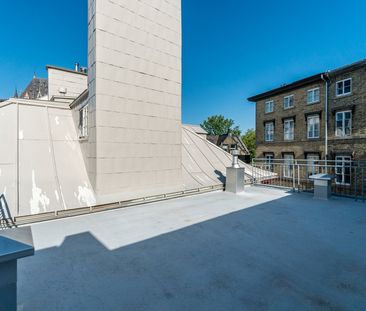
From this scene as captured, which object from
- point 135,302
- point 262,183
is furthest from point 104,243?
point 262,183

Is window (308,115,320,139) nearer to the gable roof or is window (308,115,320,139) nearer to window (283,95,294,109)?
window (283,95,294,109)

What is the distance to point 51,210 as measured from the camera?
3.66 m

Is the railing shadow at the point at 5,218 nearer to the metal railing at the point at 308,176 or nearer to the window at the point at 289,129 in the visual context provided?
the metal railing at the point at 308,176

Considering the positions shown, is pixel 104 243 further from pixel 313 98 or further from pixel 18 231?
pixel 313 98

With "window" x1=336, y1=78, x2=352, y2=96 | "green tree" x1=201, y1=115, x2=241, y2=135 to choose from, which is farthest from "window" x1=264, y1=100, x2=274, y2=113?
"green tree" x1=201, y1=115, x2=241, y2=135

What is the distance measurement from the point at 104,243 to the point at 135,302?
1312 millimetres

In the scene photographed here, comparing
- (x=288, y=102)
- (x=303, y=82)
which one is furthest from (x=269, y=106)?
(x=303, y=82)

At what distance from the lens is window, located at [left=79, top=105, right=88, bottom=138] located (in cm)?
491

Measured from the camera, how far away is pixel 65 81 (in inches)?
376

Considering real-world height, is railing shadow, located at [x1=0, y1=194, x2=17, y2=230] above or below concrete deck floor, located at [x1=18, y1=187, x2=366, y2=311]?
above

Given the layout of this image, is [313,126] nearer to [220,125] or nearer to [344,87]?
[344,87]

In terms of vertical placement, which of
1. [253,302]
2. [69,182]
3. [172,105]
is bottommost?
[253,302]

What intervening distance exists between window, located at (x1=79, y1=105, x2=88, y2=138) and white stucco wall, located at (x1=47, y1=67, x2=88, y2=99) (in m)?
4.98

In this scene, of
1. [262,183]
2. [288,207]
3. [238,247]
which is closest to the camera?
[238,247]
